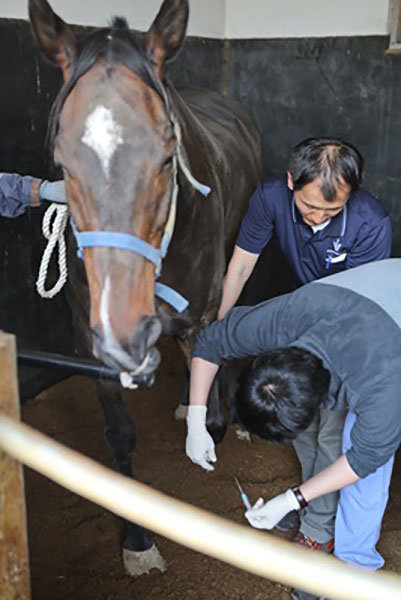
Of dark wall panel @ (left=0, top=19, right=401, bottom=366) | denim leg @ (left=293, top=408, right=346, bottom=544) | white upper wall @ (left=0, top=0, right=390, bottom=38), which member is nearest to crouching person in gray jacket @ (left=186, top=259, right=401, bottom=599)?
denim leg @ (left=293, top=408, right=346, bottom=544)

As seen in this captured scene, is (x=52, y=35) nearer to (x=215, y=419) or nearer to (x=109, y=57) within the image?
(x=109, y=57)

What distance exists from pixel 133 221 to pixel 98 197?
0.08 metres

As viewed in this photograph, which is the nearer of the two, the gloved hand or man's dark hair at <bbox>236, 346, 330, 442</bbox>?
man's dark hair at <bbox>236, 346, 330, 442</bbox>

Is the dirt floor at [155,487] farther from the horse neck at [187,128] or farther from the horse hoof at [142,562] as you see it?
the horse neck at [187,128]

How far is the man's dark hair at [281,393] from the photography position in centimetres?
144

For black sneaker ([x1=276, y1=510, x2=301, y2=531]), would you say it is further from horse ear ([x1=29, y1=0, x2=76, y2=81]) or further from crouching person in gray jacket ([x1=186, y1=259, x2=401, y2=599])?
horse ear ([x1=29, y1=0, x2=76, y2=81])

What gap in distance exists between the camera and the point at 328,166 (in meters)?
1.76

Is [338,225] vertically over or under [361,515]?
over

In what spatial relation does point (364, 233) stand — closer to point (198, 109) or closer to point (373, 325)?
point (373, 325)

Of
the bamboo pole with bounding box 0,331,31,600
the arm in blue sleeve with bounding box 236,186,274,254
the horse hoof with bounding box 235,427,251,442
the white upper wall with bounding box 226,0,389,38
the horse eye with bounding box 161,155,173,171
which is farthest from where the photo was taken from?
the white upper wall with bounding box 226,0,389,38

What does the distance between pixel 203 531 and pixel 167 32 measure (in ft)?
3.59

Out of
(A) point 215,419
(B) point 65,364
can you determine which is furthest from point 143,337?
(A) point 215,419

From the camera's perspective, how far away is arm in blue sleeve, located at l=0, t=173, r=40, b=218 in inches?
63.9

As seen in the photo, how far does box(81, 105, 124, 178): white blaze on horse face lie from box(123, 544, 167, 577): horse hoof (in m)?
1.20
